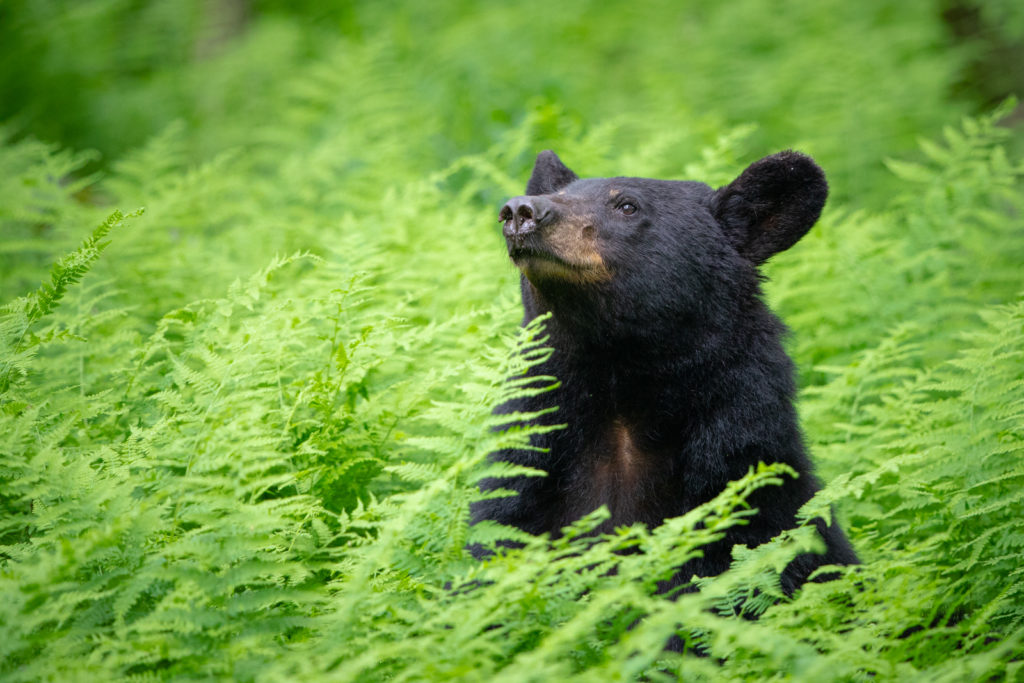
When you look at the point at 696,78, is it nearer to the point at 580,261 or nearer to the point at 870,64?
the point at 870,64

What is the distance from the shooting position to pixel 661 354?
4441 mm

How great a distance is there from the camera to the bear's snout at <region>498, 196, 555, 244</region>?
14.2ft

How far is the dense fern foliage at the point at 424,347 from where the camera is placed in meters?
3.01

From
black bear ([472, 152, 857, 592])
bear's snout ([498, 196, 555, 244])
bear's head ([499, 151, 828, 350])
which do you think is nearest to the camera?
black bear ([472, 152, 857, 592])

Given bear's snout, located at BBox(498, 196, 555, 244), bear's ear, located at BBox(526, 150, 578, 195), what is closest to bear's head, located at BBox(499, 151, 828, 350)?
bear's snout, located at BBox(498, 196, 555, 244)

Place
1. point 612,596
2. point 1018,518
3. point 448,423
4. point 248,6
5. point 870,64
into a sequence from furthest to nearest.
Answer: point 248,6
point 870,64
point 1018,518
point 448,423
point 612,596

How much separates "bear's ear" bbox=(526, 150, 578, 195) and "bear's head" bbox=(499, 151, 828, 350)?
442mm

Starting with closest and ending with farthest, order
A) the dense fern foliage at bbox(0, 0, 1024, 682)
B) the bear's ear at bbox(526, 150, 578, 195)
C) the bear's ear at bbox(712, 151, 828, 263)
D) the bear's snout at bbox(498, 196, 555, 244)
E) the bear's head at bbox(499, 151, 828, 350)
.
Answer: the dense fern foliage at bbox(0, 0, 1024, 682) < the bear's snout at bbox(498, 196, 555, 244) < the bear's head at bbox(499, 151, 828, 350) < the bear's ear at bbox(712, 151, 828, 263) < the bear's ear at bbox(526, 150, 578, 195)

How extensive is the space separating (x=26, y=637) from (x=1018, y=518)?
153 inches

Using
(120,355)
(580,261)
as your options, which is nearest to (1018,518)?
(580,261)

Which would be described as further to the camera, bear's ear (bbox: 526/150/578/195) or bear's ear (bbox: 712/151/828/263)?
bear's ear (bbox: 526/150/578/195)

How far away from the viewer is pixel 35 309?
4129mm

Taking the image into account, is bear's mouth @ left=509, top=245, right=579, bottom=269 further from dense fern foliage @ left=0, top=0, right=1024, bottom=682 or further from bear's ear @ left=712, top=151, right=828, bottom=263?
bear's ear @ left=712, top=151, right=828, bottom=263

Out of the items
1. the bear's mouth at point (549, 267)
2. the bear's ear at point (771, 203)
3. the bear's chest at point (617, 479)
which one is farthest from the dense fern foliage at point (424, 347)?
the bear's ear at point (771, 203)
